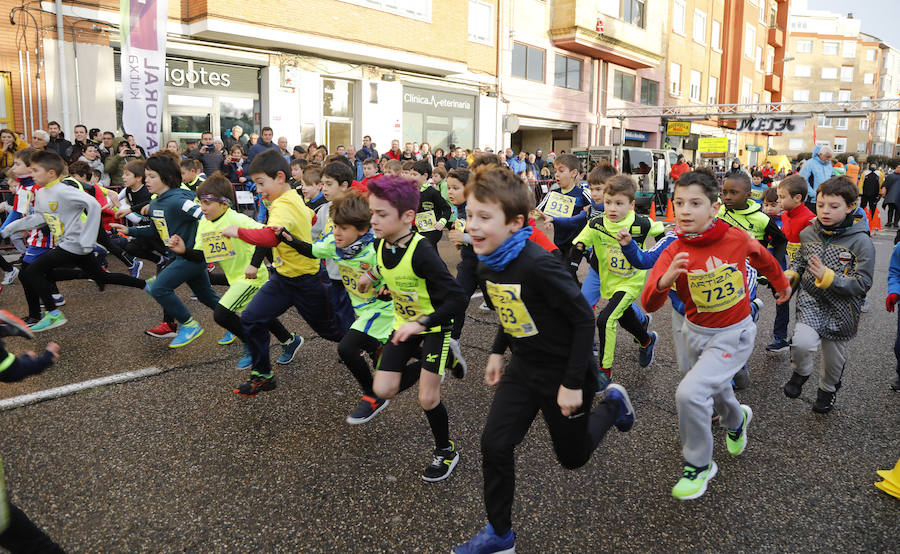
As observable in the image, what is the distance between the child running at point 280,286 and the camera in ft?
15.0

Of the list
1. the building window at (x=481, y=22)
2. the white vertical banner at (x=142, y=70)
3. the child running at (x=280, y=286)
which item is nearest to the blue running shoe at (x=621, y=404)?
the child running at (x=280, y=286)

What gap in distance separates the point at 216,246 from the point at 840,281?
4737 mm

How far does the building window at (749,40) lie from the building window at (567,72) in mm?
22004

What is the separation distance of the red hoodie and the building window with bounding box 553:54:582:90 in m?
26.4

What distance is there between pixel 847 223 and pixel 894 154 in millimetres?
102161

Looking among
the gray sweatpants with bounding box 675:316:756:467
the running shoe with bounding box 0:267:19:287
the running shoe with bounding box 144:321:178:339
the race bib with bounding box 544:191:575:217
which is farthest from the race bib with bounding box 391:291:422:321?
the running shoe with bounding box 0:267:19:287

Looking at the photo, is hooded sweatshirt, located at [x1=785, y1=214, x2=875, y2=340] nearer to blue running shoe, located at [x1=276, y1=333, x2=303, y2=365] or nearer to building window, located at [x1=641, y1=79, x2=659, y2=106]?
blue running shoe, located at [x1=276, y1=333, x2=303, y2=365]

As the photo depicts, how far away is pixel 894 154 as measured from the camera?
8588 cm

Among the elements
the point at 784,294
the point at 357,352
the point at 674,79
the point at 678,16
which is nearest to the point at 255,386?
the point at 357,352

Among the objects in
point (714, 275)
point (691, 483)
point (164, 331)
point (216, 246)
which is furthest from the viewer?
point (164, 331)

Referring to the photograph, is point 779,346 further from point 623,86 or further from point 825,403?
point 623,86

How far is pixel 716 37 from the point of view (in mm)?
41688

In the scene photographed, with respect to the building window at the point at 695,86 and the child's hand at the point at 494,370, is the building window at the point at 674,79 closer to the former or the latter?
the building window at the point at 695,86

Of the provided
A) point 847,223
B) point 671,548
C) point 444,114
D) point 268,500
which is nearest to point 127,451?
point 268,500
